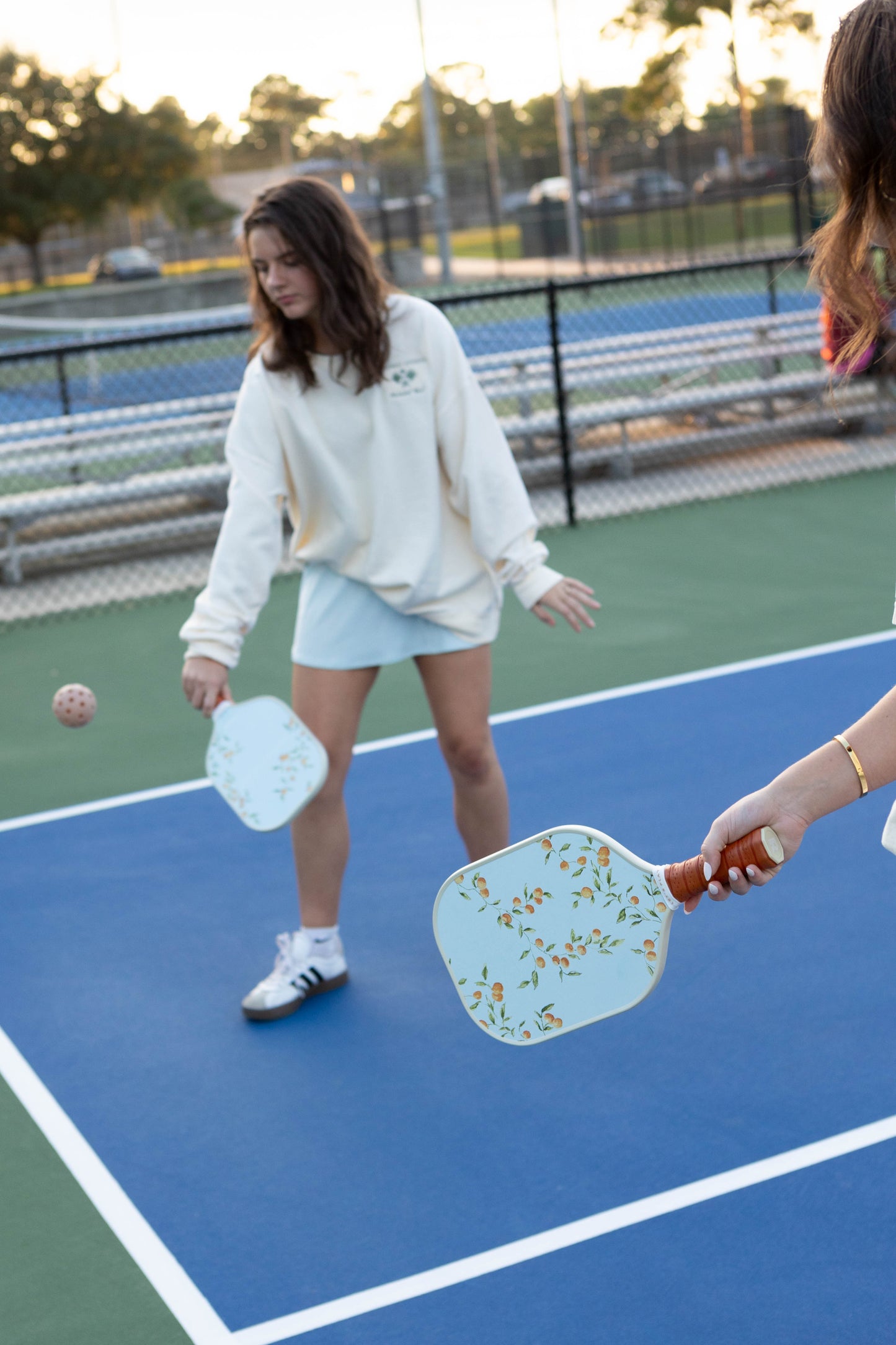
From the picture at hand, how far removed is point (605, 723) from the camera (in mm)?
6109

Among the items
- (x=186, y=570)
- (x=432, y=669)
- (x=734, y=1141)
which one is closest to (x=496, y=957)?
(x=734, y=1141)

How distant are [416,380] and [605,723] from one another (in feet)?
8.28

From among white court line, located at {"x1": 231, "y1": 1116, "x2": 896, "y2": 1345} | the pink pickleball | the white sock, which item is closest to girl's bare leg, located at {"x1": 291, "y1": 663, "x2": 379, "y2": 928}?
the white sock

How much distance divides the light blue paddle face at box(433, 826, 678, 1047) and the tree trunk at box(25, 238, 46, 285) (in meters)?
45.7

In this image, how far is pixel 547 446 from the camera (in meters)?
12.7

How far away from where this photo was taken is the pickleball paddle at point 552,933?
7.06 ft

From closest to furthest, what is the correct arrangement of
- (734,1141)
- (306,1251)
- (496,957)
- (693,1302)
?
(496,957) → (693,1302) → (306,1251) → (734,1141)

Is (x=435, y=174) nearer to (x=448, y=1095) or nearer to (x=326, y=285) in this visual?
(x=326, y=285)

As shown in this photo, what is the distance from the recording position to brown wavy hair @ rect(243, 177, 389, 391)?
371 centimetres

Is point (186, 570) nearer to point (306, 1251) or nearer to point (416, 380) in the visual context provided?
point (416, 380)

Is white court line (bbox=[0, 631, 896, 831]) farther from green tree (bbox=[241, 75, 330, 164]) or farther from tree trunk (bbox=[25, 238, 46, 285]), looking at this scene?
green tree (bbox=[241, 75, 330, 164])

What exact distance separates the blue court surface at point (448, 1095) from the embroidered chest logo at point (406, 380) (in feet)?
4.94

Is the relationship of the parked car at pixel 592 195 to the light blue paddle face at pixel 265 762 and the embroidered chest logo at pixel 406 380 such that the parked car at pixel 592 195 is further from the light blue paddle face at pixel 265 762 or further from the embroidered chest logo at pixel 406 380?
the light blue paddle face at pixel 265 762

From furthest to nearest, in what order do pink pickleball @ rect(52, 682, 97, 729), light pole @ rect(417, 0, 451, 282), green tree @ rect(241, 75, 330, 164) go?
green tree @ rect(241, 75, 330, 164), light pole @ rect(417, 0, 451, 282), pink pickleball @ rect(52, 682, 97, 729)
